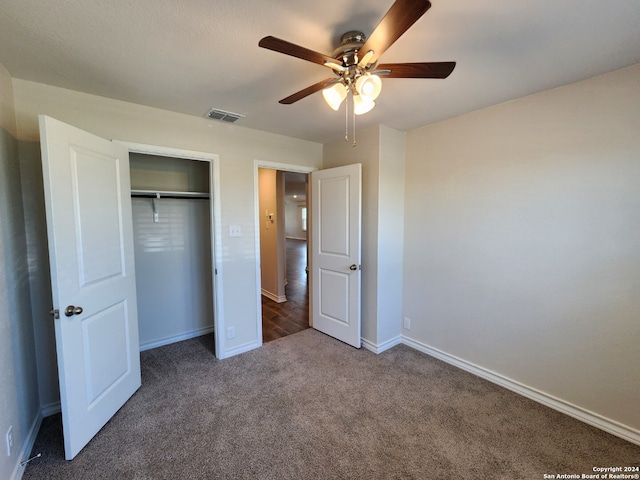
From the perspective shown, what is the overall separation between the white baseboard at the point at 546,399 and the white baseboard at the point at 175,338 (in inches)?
104

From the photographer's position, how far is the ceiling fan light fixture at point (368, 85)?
1.31m

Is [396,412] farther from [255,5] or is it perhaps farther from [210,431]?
[255,5]

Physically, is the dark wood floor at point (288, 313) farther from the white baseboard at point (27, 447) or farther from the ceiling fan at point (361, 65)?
the ceiling fan at point (361, 65)

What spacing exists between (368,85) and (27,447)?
2.90m

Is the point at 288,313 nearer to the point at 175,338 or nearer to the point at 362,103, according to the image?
the point at 175,338

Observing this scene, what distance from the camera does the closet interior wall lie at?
293cm

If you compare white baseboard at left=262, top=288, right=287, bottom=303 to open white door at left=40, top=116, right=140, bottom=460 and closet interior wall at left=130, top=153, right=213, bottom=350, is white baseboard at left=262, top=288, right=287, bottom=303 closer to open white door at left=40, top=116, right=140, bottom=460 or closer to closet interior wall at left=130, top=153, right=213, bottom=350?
closet interior wall at left=130, top=153, right=213, bottom=350

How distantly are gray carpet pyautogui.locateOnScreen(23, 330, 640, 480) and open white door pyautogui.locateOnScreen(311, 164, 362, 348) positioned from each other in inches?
25.2

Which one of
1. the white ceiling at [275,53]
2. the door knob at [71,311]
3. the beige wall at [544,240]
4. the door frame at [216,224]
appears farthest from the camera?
the door frame at [216,224]

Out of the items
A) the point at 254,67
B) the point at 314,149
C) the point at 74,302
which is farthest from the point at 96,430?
the point at 314,149

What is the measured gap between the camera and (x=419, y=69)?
4.25ft

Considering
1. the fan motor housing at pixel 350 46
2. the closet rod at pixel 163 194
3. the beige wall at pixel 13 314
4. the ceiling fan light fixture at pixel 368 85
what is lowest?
the beige wall at pixel 13 314

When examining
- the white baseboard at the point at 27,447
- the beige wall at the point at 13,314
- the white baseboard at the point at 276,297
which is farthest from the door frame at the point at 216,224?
the white baseboard at the point at 276,297

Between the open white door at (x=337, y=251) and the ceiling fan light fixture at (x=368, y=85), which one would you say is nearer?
the ceiling fan light fixture at (x=368, y=85)
